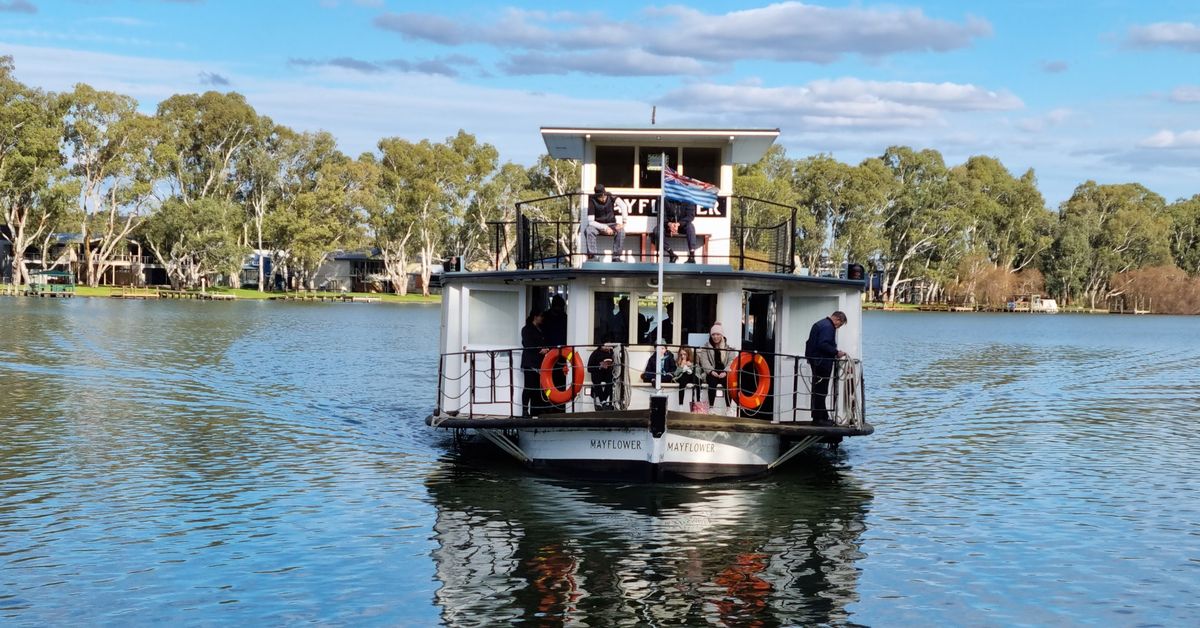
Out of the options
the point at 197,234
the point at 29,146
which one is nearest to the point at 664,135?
the point at 29,146

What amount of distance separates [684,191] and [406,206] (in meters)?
95.5

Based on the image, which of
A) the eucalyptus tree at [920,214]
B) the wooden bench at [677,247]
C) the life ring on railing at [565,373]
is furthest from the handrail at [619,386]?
the eucalyptus tree at [920,214]

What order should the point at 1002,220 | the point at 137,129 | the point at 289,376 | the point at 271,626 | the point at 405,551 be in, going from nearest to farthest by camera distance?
the point at 271,626, the point at 405,551, the point at 289,376, the point at 137,129, the point at 1002,220

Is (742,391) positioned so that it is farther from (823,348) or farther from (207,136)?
(207,136)

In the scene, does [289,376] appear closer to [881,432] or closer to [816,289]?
[881,432]

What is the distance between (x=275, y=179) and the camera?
106m

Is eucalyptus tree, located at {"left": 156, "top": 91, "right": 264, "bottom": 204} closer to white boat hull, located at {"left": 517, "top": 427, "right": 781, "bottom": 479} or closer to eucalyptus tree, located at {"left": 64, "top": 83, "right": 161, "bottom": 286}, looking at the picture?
eucalyptus tree, located at {"left": 64, "top": 83, "right": 161, "bottom": 286}

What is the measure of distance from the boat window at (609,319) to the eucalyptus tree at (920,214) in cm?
10287

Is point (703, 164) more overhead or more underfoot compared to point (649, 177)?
more overhead

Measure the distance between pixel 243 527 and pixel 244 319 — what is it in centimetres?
5595

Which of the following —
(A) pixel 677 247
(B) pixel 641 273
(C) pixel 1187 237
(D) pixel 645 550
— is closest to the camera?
(D) pixel 645 550

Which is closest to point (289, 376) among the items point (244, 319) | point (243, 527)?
point (243, 527)

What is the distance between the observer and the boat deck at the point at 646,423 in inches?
624

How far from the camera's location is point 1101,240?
136 metres
